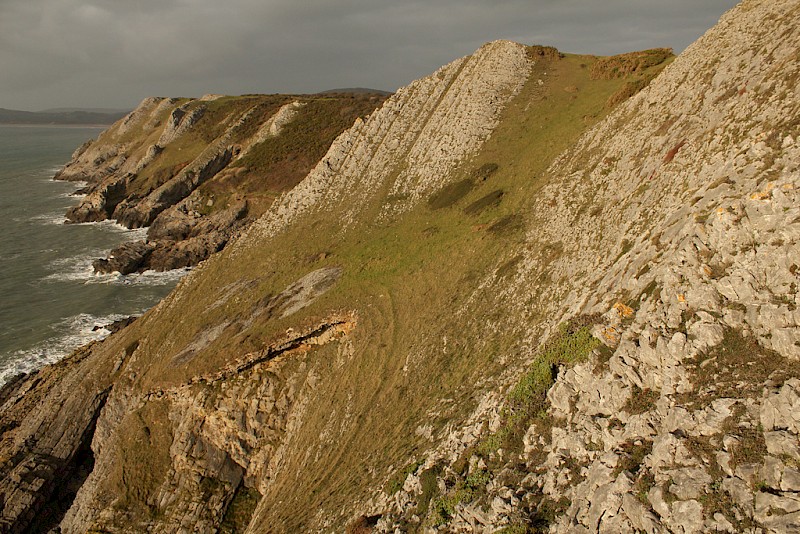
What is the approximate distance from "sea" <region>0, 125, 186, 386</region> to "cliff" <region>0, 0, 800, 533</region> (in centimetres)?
954

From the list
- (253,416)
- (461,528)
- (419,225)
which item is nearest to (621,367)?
(461,528)

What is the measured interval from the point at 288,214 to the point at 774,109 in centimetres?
4251

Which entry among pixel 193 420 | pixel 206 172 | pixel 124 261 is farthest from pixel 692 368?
pixel 206 172

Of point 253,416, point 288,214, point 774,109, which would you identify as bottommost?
point 253,416

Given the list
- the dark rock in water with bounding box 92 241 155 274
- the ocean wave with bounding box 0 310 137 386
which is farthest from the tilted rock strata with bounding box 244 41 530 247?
the dark rock in water with bounding box 92 241 155 274

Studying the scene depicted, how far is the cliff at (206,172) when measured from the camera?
7694 cm

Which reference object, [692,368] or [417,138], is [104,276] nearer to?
[417,138]

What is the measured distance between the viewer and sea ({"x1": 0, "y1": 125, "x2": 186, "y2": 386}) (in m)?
51.5

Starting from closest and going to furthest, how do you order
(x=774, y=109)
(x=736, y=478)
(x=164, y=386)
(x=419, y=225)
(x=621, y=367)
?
1. (x=736, y=478)
2. (x=621, y=367)
3. (x=774, y=109)
4. (x=164, y=386)
5. (x=419, y=225)

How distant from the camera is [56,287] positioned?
6444cm

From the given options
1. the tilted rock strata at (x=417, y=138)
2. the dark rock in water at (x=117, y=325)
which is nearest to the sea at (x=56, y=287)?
the dark rock in water at (x=117, y=325)

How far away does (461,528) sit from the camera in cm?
1344

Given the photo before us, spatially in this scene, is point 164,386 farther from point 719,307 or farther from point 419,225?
point 719,307

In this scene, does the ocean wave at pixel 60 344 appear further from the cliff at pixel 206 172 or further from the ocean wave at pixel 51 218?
the ocean wave at pixel 51 218
